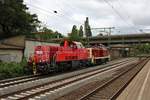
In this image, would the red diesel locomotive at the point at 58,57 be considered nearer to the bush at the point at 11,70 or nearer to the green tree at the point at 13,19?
the bush at the point at 11,70

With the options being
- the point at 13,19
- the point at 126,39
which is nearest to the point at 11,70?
the point at 13,19

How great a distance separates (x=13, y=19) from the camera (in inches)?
1992

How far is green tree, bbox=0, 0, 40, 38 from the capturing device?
161 ft

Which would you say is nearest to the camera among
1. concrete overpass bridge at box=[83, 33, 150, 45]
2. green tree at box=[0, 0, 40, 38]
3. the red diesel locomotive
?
the red diesel locomotive

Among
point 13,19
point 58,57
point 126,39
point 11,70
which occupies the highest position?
point 13,19

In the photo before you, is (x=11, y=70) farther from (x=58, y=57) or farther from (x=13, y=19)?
(x=13, y=19)

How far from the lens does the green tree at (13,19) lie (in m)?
49.0

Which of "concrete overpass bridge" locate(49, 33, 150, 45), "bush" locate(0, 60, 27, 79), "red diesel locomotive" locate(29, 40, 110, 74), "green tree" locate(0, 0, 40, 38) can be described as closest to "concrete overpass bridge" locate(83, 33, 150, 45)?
"concrete overpass bridge" locate(49, 33, 150, 45)

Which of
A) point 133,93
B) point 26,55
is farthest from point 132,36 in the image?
point 133,93

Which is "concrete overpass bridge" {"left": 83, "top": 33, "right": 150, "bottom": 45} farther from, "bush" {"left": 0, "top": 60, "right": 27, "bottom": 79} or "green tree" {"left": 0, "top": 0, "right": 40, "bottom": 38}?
"bush" {"left": 0, "top": 60, "right": 27, "bottom": 79}

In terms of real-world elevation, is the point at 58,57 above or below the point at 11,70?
above

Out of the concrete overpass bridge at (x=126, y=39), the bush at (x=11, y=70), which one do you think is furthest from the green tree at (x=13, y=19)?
the concrete overpass bridge at (x=126, y=39)

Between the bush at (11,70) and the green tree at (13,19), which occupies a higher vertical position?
the green tree at (13,19)

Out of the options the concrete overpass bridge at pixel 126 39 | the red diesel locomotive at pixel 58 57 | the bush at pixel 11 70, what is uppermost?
the concrete overpass bridge at pixel 126 39
